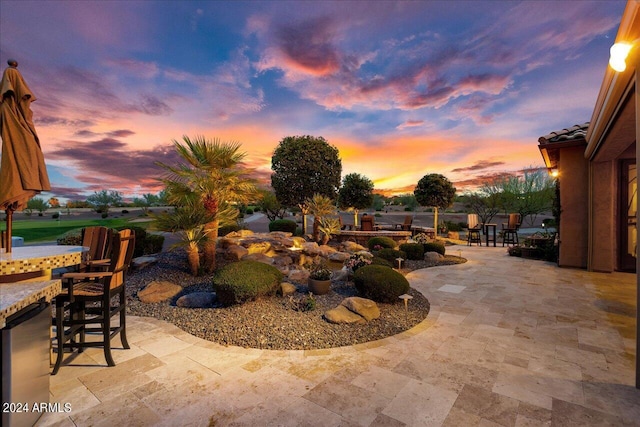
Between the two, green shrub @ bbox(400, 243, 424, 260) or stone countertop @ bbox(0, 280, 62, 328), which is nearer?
stone countertop @ bbox(0, 280, 62, 328)

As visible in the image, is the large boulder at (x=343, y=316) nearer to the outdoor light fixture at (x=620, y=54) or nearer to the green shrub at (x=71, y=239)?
the outdoor light fixture at (x=620, y=54)

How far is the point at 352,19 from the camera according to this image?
6566 millimetres

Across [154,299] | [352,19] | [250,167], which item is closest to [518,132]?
[352,19]

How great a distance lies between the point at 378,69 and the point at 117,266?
8.80 m

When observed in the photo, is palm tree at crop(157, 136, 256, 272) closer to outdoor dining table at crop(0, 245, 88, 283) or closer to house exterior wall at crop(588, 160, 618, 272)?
outdoor dining table at crop(0, 245, 88, 283)

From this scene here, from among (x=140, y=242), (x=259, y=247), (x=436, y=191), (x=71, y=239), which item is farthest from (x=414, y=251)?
(x=71, y=239)

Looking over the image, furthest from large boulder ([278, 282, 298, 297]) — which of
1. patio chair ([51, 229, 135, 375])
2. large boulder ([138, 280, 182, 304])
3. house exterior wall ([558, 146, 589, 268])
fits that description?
house exterior wall ([558, 146, 589, 268])

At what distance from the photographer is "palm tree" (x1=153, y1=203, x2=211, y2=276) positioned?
5.47 m

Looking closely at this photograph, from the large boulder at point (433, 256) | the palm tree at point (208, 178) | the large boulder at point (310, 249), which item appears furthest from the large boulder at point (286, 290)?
the large boulder at point (433, 256)

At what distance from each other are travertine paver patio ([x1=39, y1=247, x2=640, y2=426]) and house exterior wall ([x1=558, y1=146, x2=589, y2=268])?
4.05 m

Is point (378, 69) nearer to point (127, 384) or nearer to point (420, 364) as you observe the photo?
point (420, 364)

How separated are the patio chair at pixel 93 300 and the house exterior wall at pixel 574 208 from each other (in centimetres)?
982

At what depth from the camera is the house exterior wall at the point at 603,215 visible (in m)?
6.61

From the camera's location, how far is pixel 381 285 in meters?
4.44
